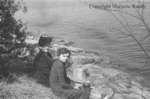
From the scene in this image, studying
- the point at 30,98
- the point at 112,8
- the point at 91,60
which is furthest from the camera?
the point at 91,60

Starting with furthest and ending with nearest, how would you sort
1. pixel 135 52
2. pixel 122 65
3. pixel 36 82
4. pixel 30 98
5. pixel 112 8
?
pixel 135 52
pixel 122 65
pixel 36 82
pixel 30 98
pixel 112 8

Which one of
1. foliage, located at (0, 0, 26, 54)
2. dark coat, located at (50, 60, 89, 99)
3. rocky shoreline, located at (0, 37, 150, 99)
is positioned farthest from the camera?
foliage, located at (0, 0, 26, 54)

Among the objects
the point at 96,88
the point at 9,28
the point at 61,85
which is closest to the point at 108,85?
the point at 96,88

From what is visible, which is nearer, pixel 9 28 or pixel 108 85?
pixel 9 28

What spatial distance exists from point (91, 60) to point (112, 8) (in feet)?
26.8

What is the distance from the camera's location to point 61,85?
5148 millimetres

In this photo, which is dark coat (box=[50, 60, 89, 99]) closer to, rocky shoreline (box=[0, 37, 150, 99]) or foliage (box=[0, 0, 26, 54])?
rocky shoreline (box=[0, 37, 150, 99])

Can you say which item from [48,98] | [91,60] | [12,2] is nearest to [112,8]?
[48,98]

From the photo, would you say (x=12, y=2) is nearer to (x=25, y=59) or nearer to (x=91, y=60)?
(x=25, y=59)

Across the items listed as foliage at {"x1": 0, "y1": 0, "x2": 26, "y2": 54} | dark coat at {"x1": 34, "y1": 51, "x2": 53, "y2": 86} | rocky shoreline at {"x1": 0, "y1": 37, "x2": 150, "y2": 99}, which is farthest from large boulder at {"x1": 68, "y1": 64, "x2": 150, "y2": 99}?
foliage at {"x1": 0, "y1": 0, "x2": 26, "y2": 54}

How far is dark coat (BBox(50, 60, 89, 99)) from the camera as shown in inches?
191

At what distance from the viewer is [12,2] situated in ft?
20.4

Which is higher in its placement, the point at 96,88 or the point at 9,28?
the point at 9,28

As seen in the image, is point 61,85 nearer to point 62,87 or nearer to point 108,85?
point 62,87
